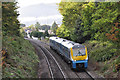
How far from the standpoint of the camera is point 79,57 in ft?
59.4

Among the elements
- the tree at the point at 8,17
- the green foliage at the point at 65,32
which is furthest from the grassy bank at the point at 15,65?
the green foliage at the point at 65,32

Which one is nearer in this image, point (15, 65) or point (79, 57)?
point (15, 65)

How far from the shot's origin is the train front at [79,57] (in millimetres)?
18031

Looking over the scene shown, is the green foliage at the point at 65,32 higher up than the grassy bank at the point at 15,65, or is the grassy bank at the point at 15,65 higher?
the green foliage at the point at 65,32

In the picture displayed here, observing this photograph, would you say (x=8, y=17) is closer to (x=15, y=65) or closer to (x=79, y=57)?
(x=15, y=65)

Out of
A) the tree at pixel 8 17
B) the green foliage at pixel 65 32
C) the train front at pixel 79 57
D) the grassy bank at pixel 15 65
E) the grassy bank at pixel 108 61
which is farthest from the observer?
the green foliage at pixel 65 32

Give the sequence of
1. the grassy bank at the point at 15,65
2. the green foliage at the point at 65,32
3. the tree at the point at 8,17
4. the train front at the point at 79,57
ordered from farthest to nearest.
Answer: the green foliage at the point at 65,32 → the tree at the point at 8,17 → the train front at the point at 79,57 → the grassy bank at the point at 15,65

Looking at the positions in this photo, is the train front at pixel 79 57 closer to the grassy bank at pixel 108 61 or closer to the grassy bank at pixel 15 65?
the grassy bank at pixel 108 61

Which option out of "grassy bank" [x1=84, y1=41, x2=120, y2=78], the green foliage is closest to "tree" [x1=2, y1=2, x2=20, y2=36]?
"grassy bank" [x1=84, y1=41, x2=120, y2=78]

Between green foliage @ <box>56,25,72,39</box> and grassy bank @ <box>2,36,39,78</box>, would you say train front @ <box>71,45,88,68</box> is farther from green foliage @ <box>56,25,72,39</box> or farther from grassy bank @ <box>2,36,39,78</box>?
green foliage @ <box>56,25,72,39</box>

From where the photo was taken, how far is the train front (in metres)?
18.0

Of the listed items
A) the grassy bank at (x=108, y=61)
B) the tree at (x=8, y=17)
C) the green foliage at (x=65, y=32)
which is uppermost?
the tree at (x=8, y=17)

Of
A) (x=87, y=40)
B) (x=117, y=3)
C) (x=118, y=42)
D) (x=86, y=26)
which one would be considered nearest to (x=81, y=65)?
(x=118, y=42)

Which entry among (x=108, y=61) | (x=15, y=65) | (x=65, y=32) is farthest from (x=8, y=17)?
(x=65, y=32)
